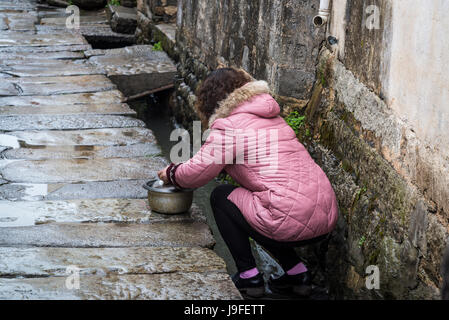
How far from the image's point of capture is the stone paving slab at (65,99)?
628cm

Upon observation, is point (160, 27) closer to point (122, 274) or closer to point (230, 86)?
point (230, 86)

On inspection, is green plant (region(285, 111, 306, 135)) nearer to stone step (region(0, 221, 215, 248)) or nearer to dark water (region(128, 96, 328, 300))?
dark water (region(128, 96, 328, 300))

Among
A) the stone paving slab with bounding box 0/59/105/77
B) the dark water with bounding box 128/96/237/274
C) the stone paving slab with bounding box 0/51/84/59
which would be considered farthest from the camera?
the stone paving slab with bounding box 0/51/84/59

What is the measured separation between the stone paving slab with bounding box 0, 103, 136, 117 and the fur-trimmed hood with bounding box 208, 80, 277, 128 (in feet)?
9.10

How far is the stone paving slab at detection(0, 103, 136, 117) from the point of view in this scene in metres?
5.93

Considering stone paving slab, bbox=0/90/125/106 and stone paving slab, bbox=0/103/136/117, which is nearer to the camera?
stone paving slab, bbox=0/103/136/117

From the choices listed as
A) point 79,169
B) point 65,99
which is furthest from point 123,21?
point 79,169

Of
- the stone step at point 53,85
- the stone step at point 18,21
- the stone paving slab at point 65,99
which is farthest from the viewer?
the stone step at point 18,21

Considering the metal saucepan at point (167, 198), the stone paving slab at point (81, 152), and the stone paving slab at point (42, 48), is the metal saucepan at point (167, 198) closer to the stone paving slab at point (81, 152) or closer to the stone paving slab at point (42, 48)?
the stone paving slab at point (81, 152)

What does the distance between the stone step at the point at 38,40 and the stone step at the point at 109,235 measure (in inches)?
243

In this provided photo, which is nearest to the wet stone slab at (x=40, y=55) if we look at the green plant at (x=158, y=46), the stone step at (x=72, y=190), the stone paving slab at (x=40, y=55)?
the stone paving slab at (x=40, y=55)

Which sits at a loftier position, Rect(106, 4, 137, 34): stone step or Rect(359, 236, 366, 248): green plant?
Rect(106, 4, 137, 34): stone step

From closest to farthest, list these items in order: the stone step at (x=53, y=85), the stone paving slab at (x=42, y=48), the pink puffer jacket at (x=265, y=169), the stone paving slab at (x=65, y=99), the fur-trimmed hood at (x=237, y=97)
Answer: the pink puffer jacket at (x=265, y=169) → the fur-trimmed hood at (x=237, y=97) → the stone paving slab at (x=65, y=99) → the stone step at (x=53, y=85) → the stone paving slab at (x=42, y=48)

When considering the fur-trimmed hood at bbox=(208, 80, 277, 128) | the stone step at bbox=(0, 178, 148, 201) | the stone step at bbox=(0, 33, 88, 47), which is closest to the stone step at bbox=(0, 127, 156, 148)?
the stone step at bbox=(0, 178, 148, 201)
